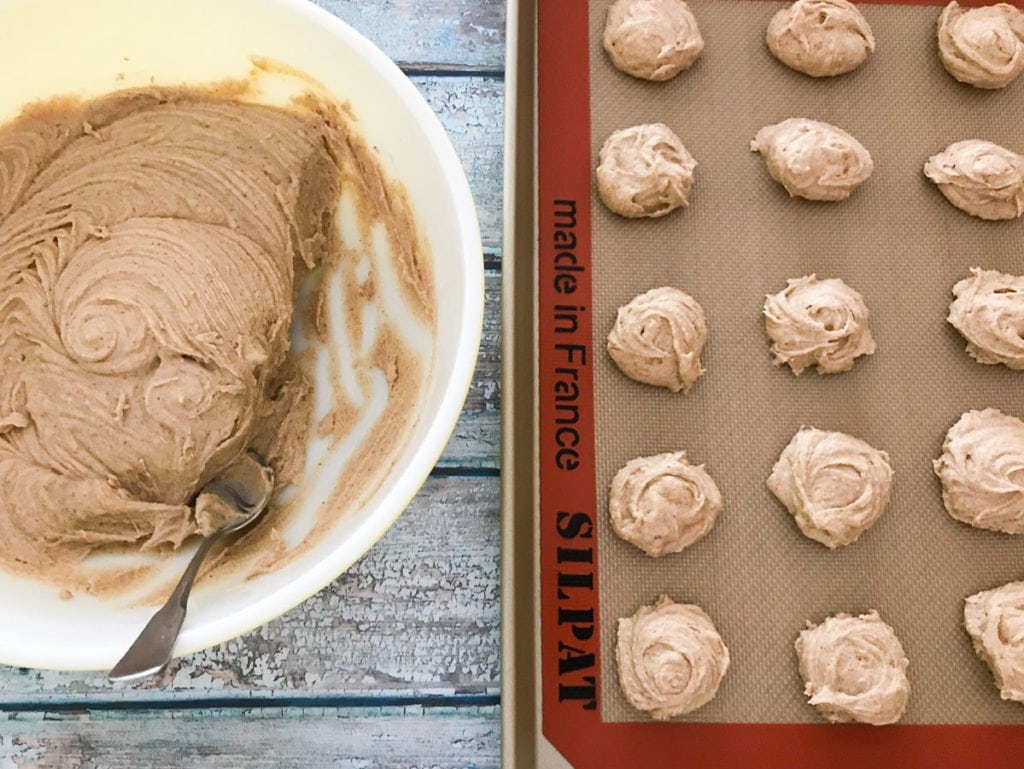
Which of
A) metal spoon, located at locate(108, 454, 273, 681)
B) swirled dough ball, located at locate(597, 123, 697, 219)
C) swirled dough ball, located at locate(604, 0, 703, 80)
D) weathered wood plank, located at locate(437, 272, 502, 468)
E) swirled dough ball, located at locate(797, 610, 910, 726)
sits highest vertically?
swirled dough ball, located at locate(604, 0, 703, 80)

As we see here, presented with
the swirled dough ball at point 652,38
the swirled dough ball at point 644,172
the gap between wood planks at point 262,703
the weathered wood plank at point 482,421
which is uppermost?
the swirled dough ball at point 652,38

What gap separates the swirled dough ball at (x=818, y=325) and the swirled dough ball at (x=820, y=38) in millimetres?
320

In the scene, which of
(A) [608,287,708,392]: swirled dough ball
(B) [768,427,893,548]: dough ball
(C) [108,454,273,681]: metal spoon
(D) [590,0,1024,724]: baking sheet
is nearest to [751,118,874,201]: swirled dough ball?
(D) [590,0,1024,724]: baking sheet

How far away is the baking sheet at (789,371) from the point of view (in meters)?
1.11

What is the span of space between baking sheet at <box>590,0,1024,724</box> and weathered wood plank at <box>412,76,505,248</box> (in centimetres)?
14

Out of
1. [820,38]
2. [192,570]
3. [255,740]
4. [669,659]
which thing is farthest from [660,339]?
[255,740]

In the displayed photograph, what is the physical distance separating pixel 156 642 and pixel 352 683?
36 centimetres

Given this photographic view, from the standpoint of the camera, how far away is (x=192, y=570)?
2.91 ft

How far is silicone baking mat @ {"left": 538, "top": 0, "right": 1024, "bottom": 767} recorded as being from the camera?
109 centimetres

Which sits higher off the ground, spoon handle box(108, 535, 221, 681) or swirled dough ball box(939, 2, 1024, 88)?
swirled dough ball box(939, 2, 1024, 88)

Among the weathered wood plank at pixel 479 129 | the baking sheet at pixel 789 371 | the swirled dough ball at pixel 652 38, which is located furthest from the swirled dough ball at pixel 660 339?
the swirled dough ball at pixel 652 38

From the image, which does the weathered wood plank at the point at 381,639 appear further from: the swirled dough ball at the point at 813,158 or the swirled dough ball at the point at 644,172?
the swirled dough ball at the point at 813,158

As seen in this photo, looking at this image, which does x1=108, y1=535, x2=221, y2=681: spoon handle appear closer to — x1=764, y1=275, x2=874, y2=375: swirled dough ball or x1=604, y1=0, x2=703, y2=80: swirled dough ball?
x1=764, y1=275, x2=874, y2=375: swirled dough ball

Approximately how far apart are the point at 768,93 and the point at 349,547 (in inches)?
35.7
